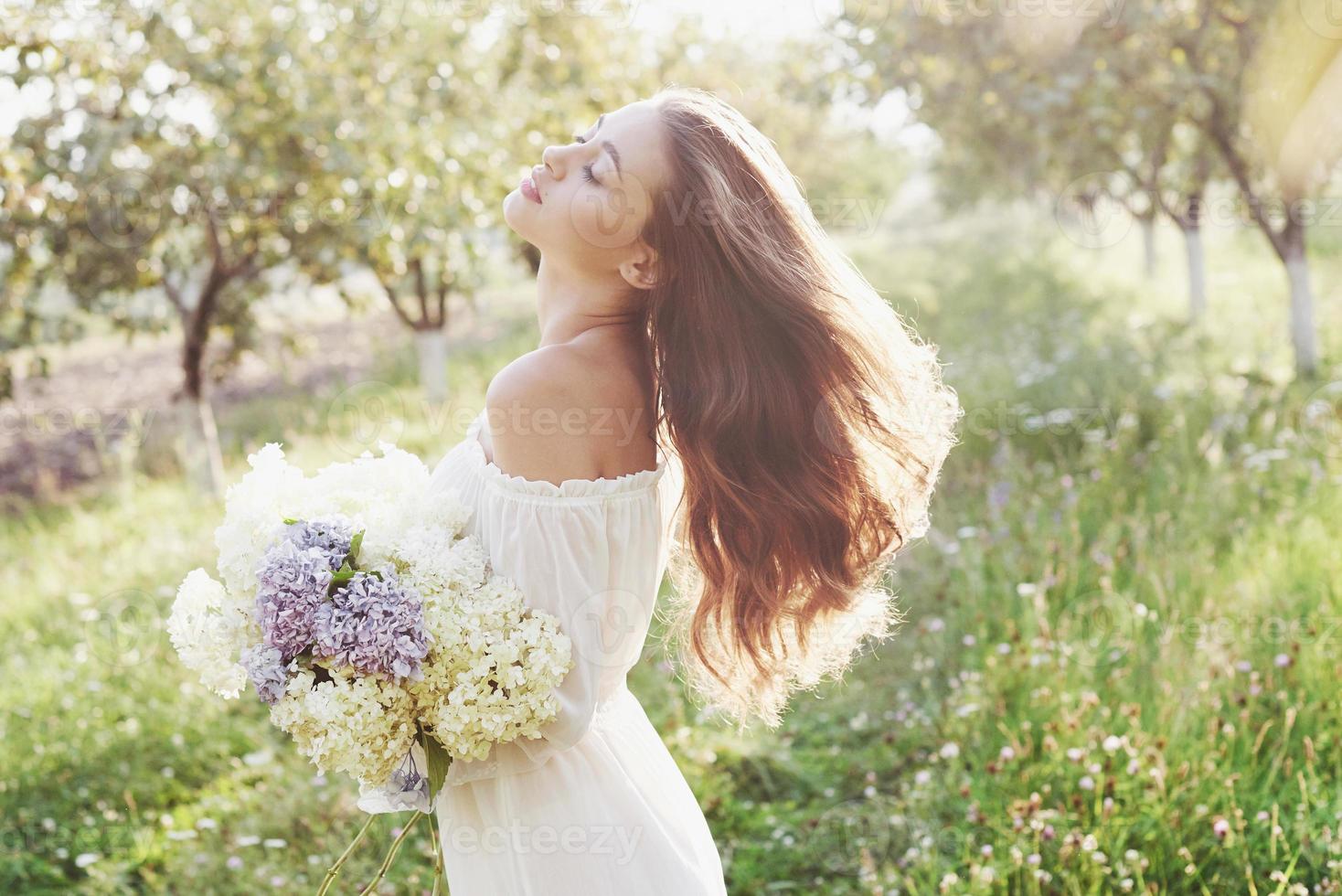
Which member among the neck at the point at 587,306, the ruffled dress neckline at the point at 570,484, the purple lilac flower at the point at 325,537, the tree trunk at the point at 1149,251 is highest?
the neck at the point at 587,306

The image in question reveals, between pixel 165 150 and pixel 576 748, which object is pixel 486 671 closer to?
pixel 576 748

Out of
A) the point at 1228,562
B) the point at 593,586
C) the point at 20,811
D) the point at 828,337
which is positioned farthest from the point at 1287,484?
the point at 20,811

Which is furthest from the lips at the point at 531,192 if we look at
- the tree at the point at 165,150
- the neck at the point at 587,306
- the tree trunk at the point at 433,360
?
the tree trunk at the point at 433,360

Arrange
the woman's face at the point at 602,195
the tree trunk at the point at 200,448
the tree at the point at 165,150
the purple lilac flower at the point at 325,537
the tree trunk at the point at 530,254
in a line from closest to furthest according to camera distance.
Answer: the purple lilac flower at the point at 325,537, the woman's face at the point at 602,195, the tree at the point at 165,150, the tree trunk at the point at 200,448, the tree trunk at the point at 530,254

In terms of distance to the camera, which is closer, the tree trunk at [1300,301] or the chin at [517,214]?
the chin at [517,214]

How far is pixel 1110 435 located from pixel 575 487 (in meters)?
5.32

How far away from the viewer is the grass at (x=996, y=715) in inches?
126

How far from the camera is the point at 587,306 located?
2.18 metres

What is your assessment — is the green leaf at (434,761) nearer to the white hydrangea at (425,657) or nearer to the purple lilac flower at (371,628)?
the white hydrangea at (425,657)

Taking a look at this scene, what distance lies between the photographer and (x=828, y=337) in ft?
7.14

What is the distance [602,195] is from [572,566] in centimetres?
73

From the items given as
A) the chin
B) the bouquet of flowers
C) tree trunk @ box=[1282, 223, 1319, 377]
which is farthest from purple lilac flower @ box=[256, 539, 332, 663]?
tree trunk @ box=[1282, 223, 1319, 377]

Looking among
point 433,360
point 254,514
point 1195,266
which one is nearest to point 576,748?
point 254,514

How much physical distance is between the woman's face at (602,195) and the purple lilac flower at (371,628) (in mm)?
761
